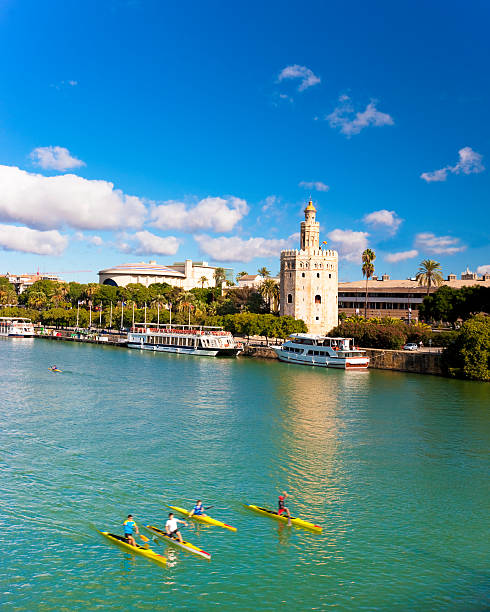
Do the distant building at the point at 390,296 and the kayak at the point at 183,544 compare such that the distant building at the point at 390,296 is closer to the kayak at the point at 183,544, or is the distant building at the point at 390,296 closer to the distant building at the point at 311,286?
the distant building at the point at 311,286

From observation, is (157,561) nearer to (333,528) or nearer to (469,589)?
(333,528)

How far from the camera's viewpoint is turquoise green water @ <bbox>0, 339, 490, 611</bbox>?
18.3m

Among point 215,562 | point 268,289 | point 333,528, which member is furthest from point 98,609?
point 268,289

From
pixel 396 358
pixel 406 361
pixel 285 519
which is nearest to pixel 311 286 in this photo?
pixel 396 358

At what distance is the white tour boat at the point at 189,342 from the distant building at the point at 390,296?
1521 inches

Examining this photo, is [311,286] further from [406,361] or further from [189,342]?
[406,361]

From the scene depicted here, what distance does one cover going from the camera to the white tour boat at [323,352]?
75812 millimetres

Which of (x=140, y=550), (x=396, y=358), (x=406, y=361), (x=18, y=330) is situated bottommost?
(x=140, y=550)

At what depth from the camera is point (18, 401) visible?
45.5 m

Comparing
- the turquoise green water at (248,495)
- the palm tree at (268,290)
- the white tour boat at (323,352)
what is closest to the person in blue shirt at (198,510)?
the turquoise green water at (248,495)

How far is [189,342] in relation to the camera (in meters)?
95.2

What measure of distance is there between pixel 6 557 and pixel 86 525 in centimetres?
322

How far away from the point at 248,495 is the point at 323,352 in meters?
55.3

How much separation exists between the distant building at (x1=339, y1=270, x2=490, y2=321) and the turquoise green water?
2821 inches
